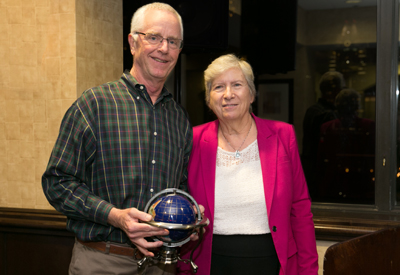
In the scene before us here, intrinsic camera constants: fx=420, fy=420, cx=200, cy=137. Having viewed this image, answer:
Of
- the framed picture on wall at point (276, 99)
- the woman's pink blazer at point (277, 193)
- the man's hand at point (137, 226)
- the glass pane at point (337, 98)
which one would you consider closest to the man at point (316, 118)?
the glass pane at point (337, 98)

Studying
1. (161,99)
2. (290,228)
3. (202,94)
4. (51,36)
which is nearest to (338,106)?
(202,94)

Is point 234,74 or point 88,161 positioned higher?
point 234,74

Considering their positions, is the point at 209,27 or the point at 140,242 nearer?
the point at 140,242

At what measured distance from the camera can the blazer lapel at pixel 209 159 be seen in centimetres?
222

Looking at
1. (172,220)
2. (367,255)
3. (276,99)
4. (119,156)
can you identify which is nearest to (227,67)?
(119,156)

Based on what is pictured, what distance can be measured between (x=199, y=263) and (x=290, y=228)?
54 cm

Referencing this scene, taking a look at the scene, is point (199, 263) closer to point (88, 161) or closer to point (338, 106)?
point (88, 161)

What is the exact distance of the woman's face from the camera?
7.50 feet

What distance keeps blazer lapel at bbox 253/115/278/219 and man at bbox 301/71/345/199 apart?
5.29 ft

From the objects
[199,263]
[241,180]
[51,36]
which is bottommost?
[199,263]

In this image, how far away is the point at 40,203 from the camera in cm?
339

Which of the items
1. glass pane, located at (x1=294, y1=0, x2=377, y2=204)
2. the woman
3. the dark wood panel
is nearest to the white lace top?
the woman

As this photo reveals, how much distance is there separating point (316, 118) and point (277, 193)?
1834mm

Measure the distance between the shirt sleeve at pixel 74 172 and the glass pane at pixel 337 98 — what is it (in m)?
2.48
